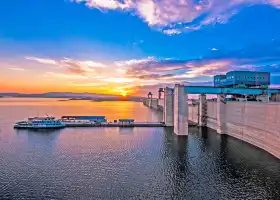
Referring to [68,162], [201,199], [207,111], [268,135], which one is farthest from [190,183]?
[207,111]

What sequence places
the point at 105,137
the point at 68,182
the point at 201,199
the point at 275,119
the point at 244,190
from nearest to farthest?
1. the point at 201,199
2. the point at 244,190
3. the point at 68,182
4. the point at 275,119
5. the point at 105,137

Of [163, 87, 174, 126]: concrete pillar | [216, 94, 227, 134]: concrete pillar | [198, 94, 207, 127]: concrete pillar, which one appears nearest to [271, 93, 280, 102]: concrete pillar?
[216, 94, 227, 134]: concrete pillar

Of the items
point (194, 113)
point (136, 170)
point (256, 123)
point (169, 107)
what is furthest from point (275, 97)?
point (136, 170)

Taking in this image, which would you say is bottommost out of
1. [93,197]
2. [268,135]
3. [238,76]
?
[93,197]

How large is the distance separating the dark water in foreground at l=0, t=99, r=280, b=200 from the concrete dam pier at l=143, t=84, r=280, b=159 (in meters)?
3.52

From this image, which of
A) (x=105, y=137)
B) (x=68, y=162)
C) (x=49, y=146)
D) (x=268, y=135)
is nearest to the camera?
(x=68, y=162)

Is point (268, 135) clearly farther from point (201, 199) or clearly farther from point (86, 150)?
point (86, 150)

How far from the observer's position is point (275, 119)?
4075cm

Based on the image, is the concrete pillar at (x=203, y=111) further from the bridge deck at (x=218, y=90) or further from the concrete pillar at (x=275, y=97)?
the concrete pillar at (x=275, y=97)

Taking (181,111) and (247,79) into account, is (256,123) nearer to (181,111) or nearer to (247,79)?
(181,111)

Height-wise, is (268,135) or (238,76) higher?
(238,76)

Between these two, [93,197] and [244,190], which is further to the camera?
[244,190]

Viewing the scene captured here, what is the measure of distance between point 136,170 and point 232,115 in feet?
130

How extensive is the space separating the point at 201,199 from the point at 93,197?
12.5 metres
